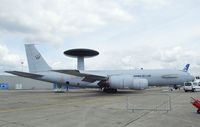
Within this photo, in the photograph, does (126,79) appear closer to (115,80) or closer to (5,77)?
(115,80)

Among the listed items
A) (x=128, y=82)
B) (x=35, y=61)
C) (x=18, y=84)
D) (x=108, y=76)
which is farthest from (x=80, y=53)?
(x=128, y=82)

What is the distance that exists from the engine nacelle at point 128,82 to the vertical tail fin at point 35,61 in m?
13.8

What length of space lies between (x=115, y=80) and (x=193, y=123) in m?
22.4

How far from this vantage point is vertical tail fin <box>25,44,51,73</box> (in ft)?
137

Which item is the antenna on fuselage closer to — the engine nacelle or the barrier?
the barrier

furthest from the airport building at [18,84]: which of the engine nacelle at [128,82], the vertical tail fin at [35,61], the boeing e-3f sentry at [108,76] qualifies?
the engine nacelle at [128,82]

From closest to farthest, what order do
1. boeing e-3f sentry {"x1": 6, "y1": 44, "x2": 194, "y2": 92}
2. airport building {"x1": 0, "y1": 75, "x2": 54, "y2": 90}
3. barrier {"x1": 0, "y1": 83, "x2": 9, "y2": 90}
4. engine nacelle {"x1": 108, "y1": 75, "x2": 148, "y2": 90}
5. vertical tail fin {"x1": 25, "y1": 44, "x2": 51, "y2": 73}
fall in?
engine nacelle {"x1": 108, "y1": 75, "x2": 148, "y2": 90}
boeing e-3f sentry {"x1": 6, "y1": 44, "x2": 194, "y2": 92}
vertical tail fin {"x1": 25, "y1": 44, "x2": 51, "y2": 73}
barrier {"x1": 0, "y1": 83, "x2": 9, "y2": 90}
airport building {"x1": 0, "y1": 75, "x2": 54, "y2": 90}

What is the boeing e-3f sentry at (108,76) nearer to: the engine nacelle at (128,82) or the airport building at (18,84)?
the engine nacelle at (128,82)

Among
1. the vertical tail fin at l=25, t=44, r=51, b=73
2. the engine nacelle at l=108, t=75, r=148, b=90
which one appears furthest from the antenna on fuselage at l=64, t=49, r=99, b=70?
the engine nacelle at l=108, t=75, r=148, b=90

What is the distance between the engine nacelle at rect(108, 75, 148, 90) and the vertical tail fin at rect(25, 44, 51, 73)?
1384 centimetres

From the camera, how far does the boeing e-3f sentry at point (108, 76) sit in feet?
105

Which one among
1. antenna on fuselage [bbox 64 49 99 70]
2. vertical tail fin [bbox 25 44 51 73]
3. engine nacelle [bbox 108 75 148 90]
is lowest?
engine nacelle [bbox 108 75 148 90]

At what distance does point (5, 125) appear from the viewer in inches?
388

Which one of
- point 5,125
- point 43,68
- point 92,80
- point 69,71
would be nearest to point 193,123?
point 5,125
